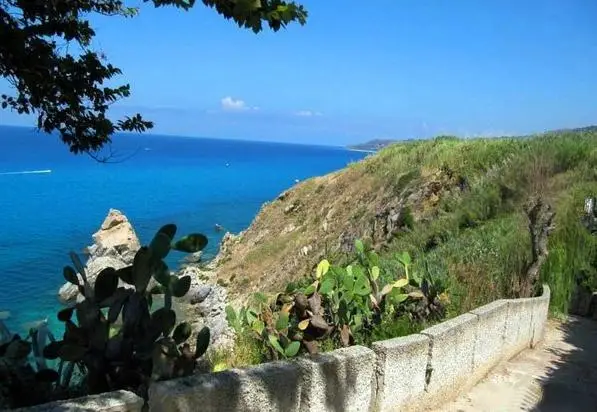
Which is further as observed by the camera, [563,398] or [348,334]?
[563,398]

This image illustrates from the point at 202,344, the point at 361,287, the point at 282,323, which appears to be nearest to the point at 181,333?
the point at 202,344

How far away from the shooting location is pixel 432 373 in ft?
18.8

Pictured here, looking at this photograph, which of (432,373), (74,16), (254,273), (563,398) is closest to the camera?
(74,16)

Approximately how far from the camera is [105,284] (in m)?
4.22

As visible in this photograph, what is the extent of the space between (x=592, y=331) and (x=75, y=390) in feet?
26.3

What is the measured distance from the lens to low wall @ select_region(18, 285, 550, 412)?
363cm

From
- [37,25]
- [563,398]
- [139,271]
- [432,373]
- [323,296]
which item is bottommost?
[563,398]

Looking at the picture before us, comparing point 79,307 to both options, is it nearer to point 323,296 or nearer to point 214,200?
point 323,296

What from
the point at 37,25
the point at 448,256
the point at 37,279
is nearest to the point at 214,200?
the point at 37,279

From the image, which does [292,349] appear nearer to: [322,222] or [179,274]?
[322,222]

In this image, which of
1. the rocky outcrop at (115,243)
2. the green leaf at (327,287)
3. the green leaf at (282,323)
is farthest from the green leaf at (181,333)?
the rocky outcrop at (115,243)

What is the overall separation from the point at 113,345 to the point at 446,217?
14314mm

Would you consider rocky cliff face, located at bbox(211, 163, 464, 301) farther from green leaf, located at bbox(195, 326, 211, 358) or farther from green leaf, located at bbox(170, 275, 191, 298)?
green leaf, located at bbox(170, 275, 191, 298)

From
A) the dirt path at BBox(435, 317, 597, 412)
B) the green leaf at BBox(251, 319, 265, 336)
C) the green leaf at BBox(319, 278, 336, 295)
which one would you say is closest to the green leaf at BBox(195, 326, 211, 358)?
the green leaf at BBox(251, 319, 265, 336)
